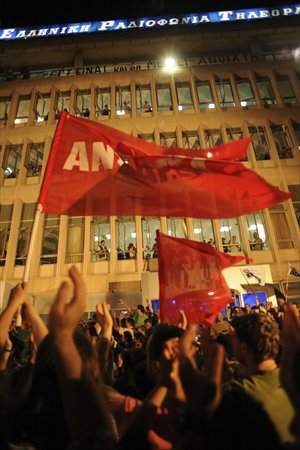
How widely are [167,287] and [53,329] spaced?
370 cm

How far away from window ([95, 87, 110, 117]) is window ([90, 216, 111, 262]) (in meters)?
7.09

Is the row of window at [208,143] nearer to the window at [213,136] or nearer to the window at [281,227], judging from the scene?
the window at [213,136]

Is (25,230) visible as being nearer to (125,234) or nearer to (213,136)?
(125,234)

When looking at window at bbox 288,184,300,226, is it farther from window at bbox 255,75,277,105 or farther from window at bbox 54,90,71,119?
window at bbox 54,90,71,119

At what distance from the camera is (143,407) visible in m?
1.80

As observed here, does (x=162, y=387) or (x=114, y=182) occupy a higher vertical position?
(x=114, y=182)

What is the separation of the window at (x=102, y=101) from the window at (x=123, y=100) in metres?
0.70

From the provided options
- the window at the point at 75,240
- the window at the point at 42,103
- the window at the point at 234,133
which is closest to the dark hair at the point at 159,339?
the window at the point at 75,240

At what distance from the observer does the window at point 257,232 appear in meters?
17.1

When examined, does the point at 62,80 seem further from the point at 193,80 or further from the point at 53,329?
the point at 53,329

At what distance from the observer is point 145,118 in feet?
64.7

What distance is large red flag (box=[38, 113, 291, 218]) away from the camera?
190 inches

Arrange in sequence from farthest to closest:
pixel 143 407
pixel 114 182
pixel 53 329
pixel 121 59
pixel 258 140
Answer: pixel 121 59, pixel 258 140, pixel 114 182, pixel 143 407, pixel 53 329

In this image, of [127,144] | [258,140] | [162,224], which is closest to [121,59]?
[258,140]
